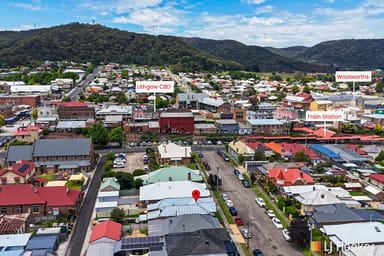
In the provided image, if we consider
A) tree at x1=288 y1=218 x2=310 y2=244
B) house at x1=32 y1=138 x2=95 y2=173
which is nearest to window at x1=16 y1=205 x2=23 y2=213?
house at x1=32 y1=138 x2=95 y2=173

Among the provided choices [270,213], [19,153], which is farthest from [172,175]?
[19,153]

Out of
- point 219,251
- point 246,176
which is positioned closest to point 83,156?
point 246,176

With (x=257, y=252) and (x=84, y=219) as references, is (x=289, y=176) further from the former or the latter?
(x=84, y=219)

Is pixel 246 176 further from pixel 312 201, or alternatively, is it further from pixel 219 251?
pixel 219 251

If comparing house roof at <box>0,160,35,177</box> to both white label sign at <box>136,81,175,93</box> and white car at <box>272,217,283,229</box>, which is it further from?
white label sign at <box>136,81,175,93</box>

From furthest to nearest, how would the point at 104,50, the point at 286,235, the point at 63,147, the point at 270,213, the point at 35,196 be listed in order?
1. the point at 104,50
2. the point at 63,147
3. the point at 270,213
4. the point at 35,196
5. the point at 286,235

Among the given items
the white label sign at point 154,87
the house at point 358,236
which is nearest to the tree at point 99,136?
the white label sign at point 154,87
